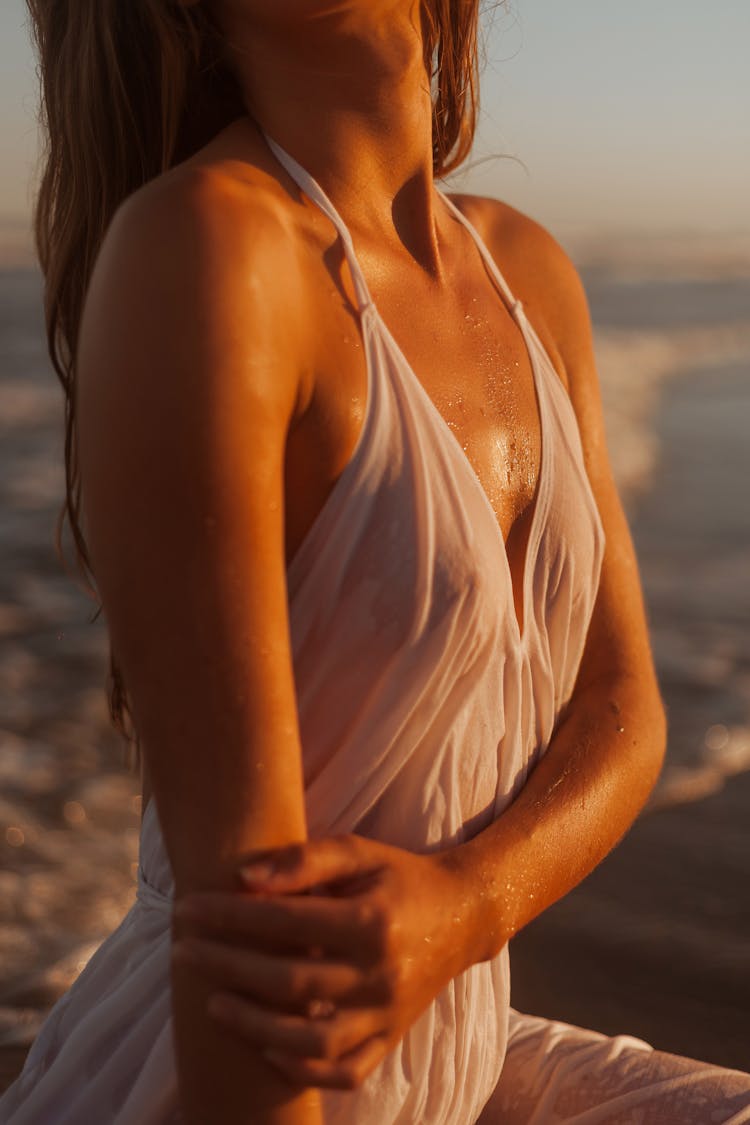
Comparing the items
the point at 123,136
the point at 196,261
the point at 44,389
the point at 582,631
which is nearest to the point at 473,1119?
the point at 582,631

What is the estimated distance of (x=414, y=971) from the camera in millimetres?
1275

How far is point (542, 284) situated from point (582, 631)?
0.50 m

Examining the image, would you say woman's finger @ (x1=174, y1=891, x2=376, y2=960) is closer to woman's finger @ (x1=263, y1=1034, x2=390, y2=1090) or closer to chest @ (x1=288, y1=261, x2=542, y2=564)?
woman's finger @ (x1=263, y1=1034, x2=390, y2=1090)

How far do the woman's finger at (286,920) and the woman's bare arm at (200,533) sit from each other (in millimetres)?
22

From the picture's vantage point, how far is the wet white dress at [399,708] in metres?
1.34

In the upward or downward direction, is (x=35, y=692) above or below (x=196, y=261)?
below

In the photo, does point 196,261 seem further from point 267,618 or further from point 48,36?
point 48,36

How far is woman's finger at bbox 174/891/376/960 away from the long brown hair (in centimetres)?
25

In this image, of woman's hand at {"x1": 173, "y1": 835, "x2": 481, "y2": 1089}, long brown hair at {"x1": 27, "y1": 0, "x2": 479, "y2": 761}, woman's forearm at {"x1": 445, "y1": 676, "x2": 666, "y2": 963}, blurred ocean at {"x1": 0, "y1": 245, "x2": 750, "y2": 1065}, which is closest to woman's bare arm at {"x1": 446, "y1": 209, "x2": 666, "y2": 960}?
woman's forearm at {"x1": 445, "y1": 676, "x2": 666, "y2": 963}

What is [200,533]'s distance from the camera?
3.91ft

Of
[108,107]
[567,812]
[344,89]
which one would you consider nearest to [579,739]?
[567,812]

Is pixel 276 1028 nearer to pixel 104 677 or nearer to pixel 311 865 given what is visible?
pixel 311 865

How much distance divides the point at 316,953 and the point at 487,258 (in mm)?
944

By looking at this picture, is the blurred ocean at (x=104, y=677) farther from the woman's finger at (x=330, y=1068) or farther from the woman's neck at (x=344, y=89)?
the woman's neck at (x=344, y=89)
